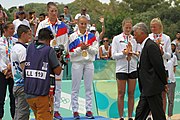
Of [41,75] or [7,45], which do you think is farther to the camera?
[7,45]

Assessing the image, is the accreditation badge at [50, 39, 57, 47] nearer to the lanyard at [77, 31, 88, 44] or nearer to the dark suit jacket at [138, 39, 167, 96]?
the lanyard at [77, 31, 88, 44]

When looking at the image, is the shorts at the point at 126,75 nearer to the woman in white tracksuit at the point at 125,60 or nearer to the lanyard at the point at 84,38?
the woman in white tracksuit at the point at 125,60

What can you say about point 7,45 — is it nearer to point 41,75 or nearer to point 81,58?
point 81,58

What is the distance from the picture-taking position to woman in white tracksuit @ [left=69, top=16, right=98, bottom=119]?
890 centimetres

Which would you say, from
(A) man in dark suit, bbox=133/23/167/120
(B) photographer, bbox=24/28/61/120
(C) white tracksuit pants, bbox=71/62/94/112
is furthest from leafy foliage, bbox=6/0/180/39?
(B) photographer, bbox=24/28/61/120

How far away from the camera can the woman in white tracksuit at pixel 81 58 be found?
890 cm

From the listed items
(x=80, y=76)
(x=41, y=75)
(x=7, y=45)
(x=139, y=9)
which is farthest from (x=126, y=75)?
(x=139, y=9)

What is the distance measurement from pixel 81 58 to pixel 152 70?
1.79 m

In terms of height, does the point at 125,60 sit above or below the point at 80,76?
above

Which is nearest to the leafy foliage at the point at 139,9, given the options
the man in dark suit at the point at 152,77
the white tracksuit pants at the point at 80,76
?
the white tracksuit pants at the point at 80,76

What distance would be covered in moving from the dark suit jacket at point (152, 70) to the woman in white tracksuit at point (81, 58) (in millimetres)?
1504

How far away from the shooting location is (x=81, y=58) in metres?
8.89

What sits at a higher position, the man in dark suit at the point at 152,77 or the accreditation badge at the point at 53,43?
the accreditation badge at the point at 53,43

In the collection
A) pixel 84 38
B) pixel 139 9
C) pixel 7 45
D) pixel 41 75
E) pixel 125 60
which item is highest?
pixel 139 9
